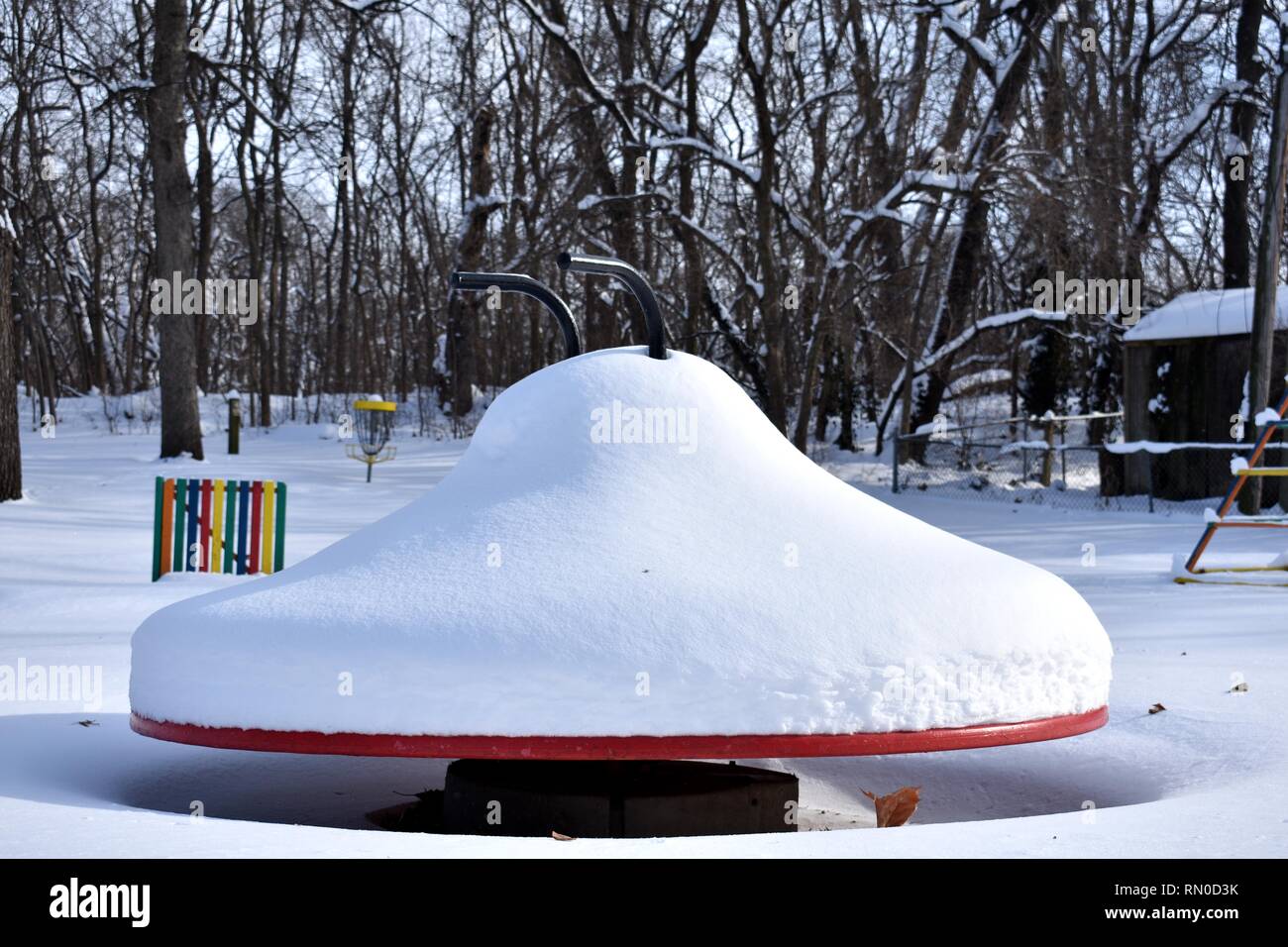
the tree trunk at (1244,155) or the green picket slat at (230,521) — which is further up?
the tree trunk at (1244,155)

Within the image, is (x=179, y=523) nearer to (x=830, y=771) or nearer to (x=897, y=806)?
(x=830, y=771)

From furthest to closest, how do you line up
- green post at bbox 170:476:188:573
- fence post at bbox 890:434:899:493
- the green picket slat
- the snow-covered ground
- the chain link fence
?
fence post at bbox 890:434:899:493 → the chain link fence → the green picket slat → green post at bbox 170:476:188:573 → the snow-covered ground

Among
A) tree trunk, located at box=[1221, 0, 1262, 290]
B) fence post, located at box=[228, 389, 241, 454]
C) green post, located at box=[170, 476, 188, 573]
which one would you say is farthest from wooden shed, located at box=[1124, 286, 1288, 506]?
fence post, located at box=[228, 389, 241, 454]

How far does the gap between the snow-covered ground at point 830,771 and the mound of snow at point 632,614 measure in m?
0.31

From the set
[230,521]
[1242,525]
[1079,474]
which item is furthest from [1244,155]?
[230,521]

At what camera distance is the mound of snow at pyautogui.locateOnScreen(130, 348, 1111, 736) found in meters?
3.79

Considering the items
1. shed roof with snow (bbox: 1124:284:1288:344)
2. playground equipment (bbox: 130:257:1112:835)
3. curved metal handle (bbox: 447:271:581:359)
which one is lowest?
playground equipment (bbox: 130:257:1112:835)

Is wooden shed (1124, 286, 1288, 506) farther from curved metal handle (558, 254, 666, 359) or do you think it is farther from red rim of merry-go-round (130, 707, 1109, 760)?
red rim of merry-go-round (130, 707, 1109, 760)

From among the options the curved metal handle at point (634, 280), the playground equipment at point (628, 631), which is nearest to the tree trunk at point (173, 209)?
the curved metal handle at point (634, 280)

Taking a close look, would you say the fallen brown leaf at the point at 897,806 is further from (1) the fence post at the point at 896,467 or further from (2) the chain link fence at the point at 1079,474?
(1) the fence post at the point at 896,467

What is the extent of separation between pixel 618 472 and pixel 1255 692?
3576mm

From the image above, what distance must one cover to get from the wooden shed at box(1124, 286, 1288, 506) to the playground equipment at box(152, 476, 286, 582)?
1232 cm

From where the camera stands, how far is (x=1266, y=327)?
16.1 meters

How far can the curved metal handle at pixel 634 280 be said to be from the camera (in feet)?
16.1
